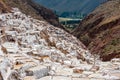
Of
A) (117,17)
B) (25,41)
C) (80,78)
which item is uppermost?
(117,17)

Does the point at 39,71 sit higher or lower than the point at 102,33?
lower

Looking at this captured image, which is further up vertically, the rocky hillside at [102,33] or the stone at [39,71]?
the rocky hillside at [102,33]

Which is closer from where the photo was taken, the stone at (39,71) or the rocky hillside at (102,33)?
the stone at (39,71)

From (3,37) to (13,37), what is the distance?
4.24 feet

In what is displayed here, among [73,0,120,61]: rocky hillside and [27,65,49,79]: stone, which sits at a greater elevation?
[73,0,120,61]: rocky hillside

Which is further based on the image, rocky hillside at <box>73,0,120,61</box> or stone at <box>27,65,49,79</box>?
rocky hillside at <box>73,0,120,61</box>

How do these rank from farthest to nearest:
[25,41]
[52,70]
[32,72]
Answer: [25,41] → [52,70] → [32,72]

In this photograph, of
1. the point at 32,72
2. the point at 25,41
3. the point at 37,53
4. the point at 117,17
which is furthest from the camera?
the point at 117,17

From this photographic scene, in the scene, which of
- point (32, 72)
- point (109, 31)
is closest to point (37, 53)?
point (32, 72)

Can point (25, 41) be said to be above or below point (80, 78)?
above

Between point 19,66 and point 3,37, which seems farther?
point 3,37

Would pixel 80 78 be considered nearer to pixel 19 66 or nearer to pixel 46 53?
pixel 19 66

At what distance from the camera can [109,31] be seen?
107m

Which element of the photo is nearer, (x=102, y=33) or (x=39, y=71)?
(x=39, y=71)
